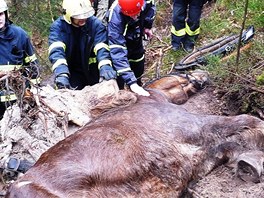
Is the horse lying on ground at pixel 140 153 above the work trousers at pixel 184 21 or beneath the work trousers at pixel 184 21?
above

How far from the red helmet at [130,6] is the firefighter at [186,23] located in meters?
2.30

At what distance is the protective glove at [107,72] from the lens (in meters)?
5.25

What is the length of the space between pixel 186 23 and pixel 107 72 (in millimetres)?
3014

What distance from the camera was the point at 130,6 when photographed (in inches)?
214

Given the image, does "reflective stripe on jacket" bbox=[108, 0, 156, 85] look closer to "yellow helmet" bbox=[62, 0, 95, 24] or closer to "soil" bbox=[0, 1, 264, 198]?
"yellow helmet" bbox=[62, 0, 95, 24]

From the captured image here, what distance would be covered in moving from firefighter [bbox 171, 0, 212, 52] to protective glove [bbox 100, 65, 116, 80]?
2565mm

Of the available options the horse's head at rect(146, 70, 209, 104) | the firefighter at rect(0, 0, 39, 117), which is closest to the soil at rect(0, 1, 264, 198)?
the horse's head at rect(146, 70, 209, 104)

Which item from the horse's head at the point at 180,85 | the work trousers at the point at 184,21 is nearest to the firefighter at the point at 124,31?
the horse's head at the point at 180,85

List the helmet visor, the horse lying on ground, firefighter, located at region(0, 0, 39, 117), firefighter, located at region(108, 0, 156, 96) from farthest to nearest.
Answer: firefighter, located at region(0, 0, 39, 117)
the helmet visor
firefighter, located at region(108, 0, 156, 96)
the horse lying on ground

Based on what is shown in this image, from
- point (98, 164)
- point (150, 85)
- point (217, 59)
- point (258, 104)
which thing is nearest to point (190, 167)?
point (98, 164)

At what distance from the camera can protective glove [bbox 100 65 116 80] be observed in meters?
5.25

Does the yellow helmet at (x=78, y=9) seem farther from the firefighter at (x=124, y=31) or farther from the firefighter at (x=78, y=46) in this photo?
the firefighter at (x=124, y=31)

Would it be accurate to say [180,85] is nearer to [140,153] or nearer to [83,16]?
[83,16]

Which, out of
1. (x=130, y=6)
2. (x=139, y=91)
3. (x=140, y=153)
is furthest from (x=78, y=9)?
(x=140, y=153)
